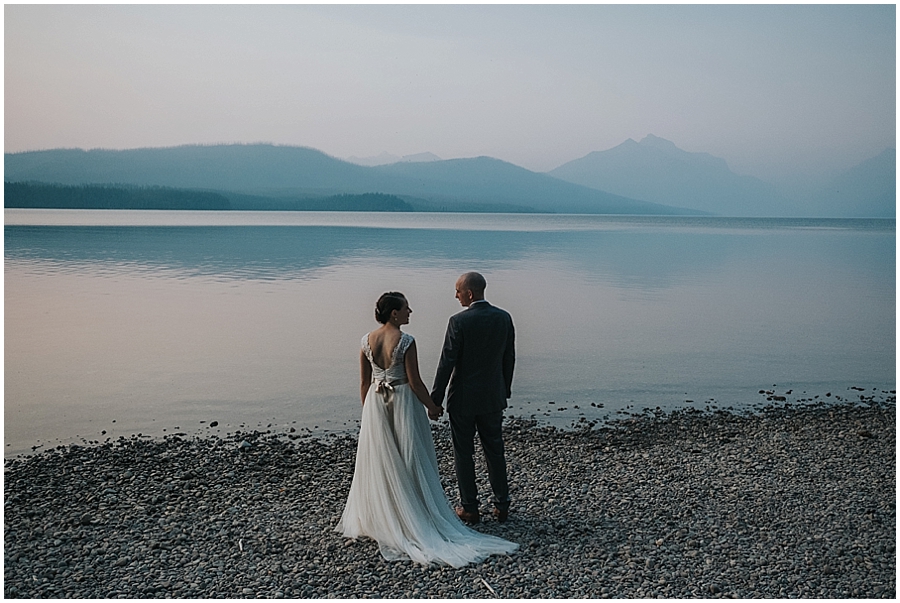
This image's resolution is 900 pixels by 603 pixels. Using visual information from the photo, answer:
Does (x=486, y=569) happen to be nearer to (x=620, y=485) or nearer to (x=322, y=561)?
(x=322, y=561)

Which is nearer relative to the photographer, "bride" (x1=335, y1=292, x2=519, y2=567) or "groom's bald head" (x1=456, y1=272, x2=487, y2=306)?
"bride" (x1=335, y1=292, x2=519, y2=567)

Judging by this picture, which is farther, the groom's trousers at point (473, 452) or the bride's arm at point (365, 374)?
the groom's trousers at point (473, 452)

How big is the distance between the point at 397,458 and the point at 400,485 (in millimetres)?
220

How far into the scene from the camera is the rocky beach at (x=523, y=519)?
5957mm

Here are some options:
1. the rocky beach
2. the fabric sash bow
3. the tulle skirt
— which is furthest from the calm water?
the fabric sash bow

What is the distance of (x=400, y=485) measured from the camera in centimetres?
664

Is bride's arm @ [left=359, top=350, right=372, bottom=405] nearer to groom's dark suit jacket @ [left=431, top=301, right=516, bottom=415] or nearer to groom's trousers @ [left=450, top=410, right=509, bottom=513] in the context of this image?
groom's dark suit jacket @ [left=431, top=301, right=516, bottom=415]

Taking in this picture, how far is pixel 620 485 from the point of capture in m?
8.09

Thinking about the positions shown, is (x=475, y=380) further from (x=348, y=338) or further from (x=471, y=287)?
(x=348, y=338)

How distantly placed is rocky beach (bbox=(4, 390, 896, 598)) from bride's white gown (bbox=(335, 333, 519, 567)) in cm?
24

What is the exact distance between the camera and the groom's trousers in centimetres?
696

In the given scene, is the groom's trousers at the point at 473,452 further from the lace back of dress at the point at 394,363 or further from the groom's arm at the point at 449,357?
the lace back of dress at the point at 394,363

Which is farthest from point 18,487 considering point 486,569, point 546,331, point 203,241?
point 203,241

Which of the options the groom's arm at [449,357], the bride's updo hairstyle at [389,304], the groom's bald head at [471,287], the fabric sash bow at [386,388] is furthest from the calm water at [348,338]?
the groom's bald head at [471,287]
